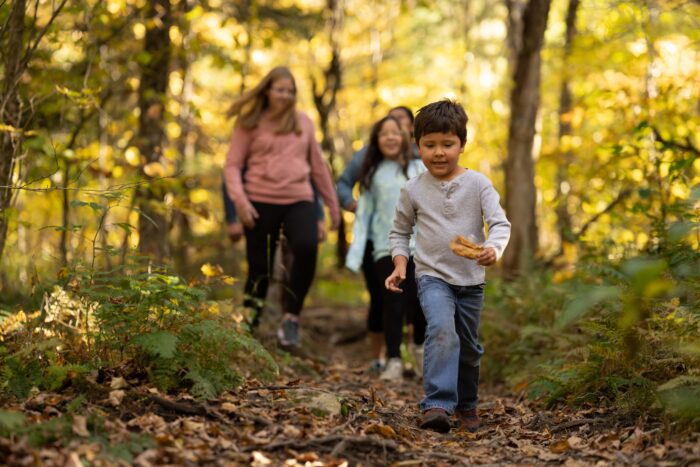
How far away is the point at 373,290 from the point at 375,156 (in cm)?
129

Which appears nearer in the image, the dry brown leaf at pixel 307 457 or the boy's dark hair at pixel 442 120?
the dry brown leaf at pixel 307 457

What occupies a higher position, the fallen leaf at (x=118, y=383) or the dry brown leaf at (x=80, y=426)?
the fallen leaf at (x=118, y=383)

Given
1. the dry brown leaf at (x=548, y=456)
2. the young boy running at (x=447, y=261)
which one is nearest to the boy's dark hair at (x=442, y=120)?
the young boy running at (x=447, y=261)

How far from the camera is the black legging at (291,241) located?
709cm

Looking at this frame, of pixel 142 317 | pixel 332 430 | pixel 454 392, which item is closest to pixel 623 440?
pixel 454 392

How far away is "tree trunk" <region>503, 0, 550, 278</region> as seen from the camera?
31.9 feet

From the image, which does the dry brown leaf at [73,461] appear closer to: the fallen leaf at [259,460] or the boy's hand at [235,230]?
the fallen leaf at [259,460]

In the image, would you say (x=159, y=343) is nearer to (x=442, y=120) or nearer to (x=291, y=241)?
(x=442, y=120)

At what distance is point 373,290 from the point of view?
7457 millimetres

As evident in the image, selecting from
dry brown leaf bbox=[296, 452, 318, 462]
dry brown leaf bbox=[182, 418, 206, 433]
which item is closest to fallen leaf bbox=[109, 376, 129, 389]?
dry brown leaf bbox=[182, 418, 206, 433]

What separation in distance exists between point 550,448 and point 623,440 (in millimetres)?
372

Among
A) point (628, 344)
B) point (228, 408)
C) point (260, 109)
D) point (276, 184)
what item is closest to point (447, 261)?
point (628, 344)

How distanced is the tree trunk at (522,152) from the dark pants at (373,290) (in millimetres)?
2659

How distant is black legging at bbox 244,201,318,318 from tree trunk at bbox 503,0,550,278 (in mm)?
3433
